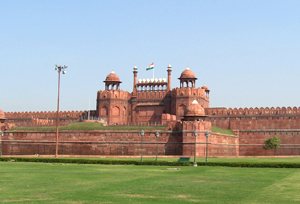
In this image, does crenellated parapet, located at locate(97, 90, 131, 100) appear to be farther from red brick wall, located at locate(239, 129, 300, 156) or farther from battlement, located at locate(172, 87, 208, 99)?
red brick wall, located at locate(239, 129, 300, 156)

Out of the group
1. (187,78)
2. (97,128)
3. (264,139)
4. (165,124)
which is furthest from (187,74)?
(97,128)

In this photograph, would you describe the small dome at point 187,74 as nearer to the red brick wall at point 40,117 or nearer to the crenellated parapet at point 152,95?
the crenellated parapet at point 152,95

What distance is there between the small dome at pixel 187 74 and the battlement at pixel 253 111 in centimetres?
549

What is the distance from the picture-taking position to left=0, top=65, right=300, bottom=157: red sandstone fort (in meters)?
59.9

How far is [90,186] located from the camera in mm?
18828

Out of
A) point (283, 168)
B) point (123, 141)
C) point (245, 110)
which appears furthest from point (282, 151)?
point (283, 168)

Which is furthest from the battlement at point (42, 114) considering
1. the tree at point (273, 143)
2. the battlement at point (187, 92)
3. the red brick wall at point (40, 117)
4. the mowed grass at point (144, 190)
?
the mowed grass at point (144, 190)

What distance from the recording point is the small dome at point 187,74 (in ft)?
232

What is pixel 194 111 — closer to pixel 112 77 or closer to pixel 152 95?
pixel 152 95

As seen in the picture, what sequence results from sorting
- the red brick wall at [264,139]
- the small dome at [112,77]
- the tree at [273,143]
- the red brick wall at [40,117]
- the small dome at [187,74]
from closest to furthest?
the tree at [273,143] → the red brick wall at [264,139] → the small dome at [187,74] → the small dome at [112,77] → the red brick wall at [40,117]

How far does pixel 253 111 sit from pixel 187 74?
11105 millimetres

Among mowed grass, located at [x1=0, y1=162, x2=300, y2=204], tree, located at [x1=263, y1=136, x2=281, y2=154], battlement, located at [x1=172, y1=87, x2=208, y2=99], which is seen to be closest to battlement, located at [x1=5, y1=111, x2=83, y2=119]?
battlement, located at [x1=172, y1=87, x2=208, y2=99]

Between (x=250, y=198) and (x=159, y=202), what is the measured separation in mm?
3260

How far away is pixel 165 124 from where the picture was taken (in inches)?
2494
